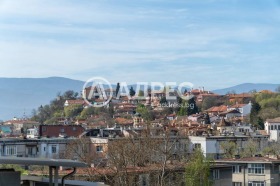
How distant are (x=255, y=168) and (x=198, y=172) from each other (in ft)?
11.7

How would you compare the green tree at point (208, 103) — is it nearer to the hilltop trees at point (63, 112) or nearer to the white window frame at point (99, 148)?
the hilltop trees at point (63, 112)

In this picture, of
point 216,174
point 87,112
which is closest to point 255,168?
point 216,174

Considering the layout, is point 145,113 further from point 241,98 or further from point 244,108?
point 241,98

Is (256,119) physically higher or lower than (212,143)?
higher

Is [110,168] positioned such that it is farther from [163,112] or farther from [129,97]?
[129,97]

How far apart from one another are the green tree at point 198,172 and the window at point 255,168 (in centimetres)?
254

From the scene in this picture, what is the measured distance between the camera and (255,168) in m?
17.7

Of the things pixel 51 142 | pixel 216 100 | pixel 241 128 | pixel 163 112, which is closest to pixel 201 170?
pixel 51 142

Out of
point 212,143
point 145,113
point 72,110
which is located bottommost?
point 212,143

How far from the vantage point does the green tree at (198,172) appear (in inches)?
570

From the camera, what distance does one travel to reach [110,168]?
13.4 metres

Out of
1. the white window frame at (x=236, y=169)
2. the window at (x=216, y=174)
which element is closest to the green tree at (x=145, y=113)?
the white window frame at (x=236, y=169)

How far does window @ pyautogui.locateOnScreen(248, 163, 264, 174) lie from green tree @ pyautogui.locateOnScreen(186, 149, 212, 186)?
2.54 metres

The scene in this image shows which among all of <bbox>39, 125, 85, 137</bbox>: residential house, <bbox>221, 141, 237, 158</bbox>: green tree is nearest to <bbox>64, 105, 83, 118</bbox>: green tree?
<bbox>39, 125, 85, 137</bbox>: residential house
